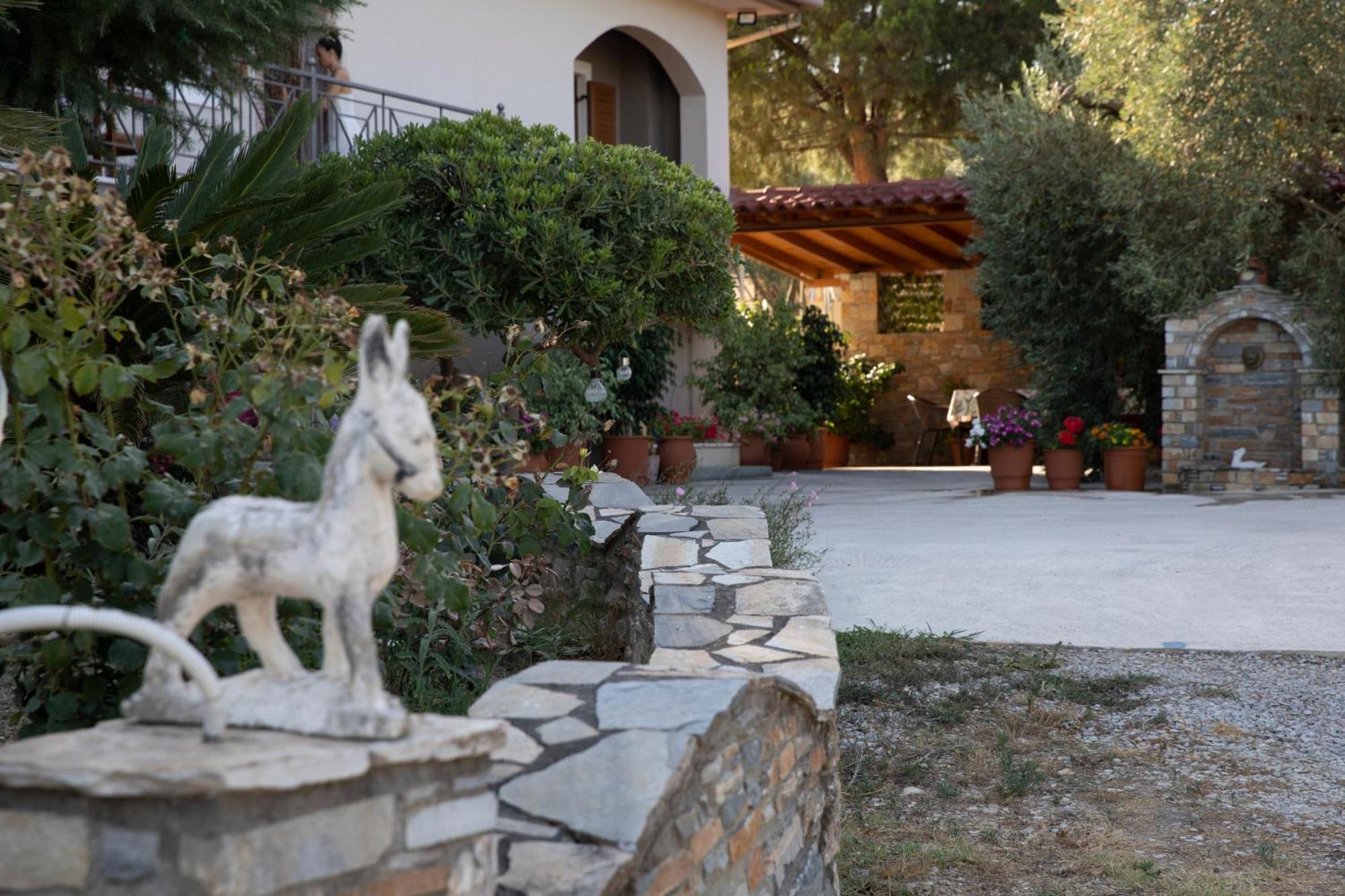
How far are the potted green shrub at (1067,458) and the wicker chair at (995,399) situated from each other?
4218 millimetres

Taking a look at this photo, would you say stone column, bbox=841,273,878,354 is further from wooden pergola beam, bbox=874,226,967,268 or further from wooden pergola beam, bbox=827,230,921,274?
wooden pergola beam, bbox=874,226,967,268

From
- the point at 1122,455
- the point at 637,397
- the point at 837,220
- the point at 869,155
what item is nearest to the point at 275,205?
the point at 637,397

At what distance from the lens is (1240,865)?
4047 mm

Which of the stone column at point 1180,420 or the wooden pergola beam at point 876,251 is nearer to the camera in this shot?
the stone column at point 1180,420

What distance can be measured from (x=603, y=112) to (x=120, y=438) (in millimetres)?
11889

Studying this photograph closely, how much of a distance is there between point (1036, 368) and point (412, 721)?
42.1ft

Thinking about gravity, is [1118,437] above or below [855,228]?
below

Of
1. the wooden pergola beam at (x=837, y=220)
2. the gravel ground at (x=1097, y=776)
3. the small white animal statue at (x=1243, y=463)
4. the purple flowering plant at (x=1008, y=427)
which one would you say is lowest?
the gravel ground at (x=1097, y=776)

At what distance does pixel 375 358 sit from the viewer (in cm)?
207

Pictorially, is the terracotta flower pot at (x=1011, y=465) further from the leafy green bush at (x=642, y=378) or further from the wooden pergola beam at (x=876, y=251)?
the wooden pergola beam at (x=876, y=251)

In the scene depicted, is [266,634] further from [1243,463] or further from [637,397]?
[1243,463]

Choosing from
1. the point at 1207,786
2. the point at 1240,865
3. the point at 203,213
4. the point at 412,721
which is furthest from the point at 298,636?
the point at 1207,786

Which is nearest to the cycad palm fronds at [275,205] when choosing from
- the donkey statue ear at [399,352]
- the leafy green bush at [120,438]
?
the leafy green bush at [120,438]

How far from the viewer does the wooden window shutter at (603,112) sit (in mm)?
14242
